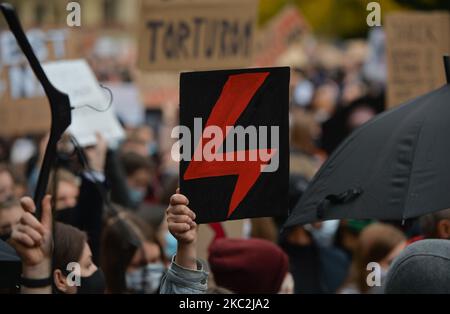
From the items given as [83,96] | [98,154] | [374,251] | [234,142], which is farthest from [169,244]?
[234,142]

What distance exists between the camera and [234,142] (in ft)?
10.8

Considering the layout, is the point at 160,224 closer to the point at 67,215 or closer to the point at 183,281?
the point at 67,215

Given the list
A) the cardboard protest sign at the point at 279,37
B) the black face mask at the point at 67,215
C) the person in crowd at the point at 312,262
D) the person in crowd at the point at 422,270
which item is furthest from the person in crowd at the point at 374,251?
the cardboard protest sign at the point at 279,37

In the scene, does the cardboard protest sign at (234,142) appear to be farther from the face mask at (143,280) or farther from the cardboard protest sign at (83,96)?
the cardboard protest sign at (83,96)

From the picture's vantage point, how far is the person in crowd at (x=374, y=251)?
202 inches

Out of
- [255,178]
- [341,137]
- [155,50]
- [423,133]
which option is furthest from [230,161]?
[341,137]

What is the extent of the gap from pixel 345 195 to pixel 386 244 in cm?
177

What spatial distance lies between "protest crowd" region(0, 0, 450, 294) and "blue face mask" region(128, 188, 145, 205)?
2cm

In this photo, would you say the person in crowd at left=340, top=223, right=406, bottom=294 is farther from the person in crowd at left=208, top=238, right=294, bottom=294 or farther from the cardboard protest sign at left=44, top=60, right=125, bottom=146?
the cardboard protest sign at left=44, top=60, right=125, bottom=146

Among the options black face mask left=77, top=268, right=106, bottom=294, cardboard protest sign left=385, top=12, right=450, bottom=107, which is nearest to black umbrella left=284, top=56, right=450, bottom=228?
black face mask left=77, top=268, right=106, bottom=294

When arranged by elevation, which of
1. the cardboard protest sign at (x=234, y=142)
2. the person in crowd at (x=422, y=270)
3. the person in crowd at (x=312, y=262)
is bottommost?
the person in crowd at (x=312, y=262)

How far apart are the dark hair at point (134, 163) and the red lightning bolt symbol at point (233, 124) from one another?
4.39 m

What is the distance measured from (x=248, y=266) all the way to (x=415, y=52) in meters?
3.77
